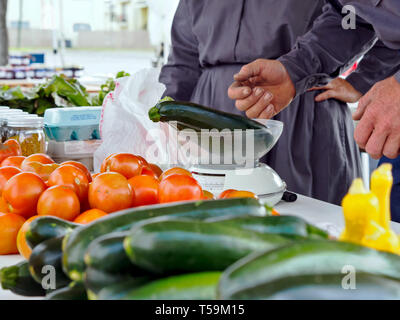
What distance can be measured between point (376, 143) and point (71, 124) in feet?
3.03

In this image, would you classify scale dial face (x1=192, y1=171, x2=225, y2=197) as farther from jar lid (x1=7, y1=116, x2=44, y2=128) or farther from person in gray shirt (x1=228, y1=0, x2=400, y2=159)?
jar lid (x1=7, y1=116, x2=44, y2=128)

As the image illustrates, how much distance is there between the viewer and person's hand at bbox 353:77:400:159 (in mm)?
1263

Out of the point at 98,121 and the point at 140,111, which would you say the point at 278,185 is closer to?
the point at 140,111

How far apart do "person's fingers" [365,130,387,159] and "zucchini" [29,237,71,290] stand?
0.91 meters

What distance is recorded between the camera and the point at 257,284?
0.42m

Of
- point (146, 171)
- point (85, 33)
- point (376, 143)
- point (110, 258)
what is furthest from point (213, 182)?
point (85, 33)

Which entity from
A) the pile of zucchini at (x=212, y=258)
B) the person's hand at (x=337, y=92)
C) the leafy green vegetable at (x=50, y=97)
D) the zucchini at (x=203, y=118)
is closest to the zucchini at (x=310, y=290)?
the pile of zucchini at (x=212, y=258)

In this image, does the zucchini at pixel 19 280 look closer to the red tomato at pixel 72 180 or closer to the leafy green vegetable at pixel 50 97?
the red tomato at pixel 72 180

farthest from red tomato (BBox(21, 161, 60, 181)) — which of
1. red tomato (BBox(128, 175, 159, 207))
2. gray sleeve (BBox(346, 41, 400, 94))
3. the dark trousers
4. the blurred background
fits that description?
the blurred background

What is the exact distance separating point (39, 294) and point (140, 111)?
95 cm

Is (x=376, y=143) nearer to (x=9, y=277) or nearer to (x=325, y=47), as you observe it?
(x=325, y=47)

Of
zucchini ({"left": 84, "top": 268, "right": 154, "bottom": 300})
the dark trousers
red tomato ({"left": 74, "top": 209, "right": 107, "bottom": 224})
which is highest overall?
zucchini ({"left": 84, "top": 268, "right": 154, "bottom": 300})

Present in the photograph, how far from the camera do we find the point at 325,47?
1.80m
